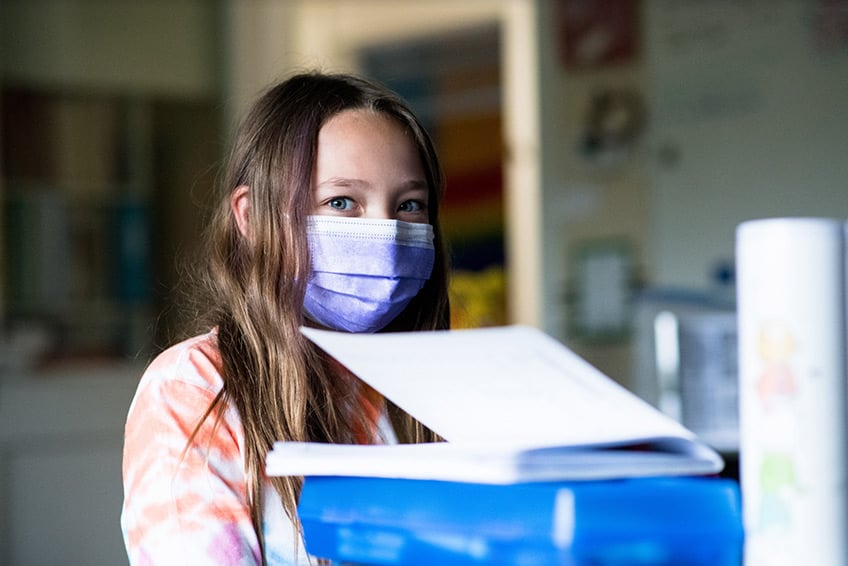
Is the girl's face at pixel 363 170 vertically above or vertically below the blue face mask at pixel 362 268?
above

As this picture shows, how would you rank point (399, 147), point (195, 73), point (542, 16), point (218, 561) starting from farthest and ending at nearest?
point (195, 73) < point (542, 16) < point (399, 147) < point (218, 561)

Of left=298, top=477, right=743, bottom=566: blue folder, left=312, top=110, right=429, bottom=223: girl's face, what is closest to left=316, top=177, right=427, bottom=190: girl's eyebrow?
left=312, top=110, right=429, bottom=223: girl's face

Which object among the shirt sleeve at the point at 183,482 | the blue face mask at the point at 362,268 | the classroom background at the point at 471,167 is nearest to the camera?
the shirt sleeve at the point at 183,482

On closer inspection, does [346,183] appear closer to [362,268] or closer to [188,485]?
[362,268]

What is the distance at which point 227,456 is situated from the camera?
709mm

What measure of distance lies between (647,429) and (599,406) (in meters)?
0.04

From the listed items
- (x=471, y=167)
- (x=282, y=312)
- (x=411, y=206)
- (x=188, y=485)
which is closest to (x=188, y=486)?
(x=188, y=485)

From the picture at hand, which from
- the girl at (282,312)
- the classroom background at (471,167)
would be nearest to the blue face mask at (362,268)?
the girl at (282,312)

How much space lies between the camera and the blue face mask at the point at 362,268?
0.82 metres

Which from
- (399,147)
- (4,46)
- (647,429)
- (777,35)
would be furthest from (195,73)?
(647,429)

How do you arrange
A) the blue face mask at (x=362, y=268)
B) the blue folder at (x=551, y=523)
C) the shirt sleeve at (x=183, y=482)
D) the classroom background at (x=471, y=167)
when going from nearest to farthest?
the blue folder at (x=551, y=523), the shirt sleeve at (x=183, y=482), the blue face mask at (x=362, y=268), the classroom background at (x=471, y=167)

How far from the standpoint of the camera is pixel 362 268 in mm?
821

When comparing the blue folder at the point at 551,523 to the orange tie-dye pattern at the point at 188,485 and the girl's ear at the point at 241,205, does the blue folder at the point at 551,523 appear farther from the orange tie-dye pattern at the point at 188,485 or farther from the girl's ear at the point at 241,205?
the girl's ear at the point at 241,205

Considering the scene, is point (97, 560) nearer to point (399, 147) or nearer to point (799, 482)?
point (399, 147)
